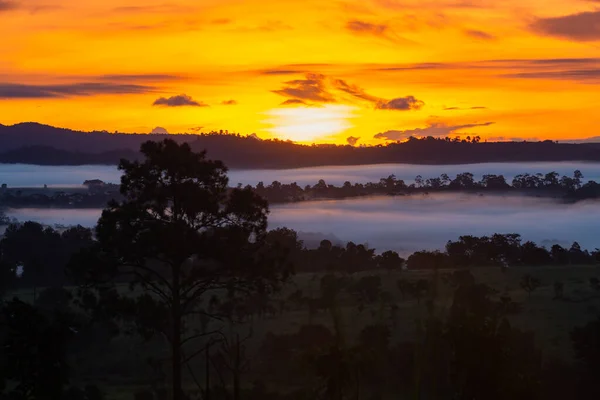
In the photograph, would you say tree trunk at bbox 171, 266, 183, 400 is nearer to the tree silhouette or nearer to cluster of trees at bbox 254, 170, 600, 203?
the tree silhouette

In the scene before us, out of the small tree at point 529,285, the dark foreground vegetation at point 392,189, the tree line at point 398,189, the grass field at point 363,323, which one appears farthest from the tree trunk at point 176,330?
the tree line at point 398,189

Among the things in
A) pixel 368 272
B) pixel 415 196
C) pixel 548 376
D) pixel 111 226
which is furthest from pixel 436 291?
pixel 415 196

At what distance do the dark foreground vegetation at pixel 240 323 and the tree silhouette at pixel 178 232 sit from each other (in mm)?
33

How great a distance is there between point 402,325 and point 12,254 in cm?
3864

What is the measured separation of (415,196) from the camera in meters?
188

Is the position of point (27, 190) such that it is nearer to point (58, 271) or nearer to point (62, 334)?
point (58, 271)

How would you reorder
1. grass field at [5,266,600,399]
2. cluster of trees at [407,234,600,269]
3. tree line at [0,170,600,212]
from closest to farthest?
1. grass field at [5,266,600,399]
2. cluster of trees at [407,234,600,269]
3. tree line at [0,170,600,212]

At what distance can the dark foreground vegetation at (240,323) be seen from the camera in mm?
18719

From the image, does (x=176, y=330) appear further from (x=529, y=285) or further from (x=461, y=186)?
(x=461, y=186)

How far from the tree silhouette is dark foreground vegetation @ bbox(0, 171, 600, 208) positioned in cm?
12190

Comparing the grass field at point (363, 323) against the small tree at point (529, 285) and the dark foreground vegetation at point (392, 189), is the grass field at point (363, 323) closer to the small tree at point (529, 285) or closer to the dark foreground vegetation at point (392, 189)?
the small tree at point (529, 285)

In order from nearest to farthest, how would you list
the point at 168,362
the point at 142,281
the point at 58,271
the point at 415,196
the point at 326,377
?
the point at 326,377 < the point at 142,281 < the point at 168,362 < the point at 58,271 < the point at 415,196

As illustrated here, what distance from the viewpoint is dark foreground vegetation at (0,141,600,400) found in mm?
18719

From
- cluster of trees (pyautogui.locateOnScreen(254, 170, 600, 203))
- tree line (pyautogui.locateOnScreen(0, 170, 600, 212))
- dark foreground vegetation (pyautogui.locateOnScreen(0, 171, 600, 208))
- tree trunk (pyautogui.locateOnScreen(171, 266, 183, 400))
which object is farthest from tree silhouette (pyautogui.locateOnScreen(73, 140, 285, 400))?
cluster of trees (pyautogui.locateOnScreen(254, 170, 600, 203))
